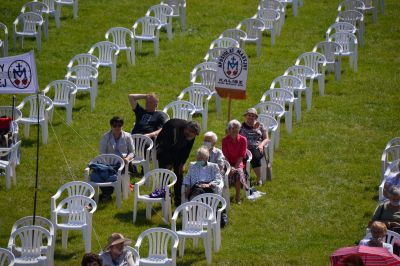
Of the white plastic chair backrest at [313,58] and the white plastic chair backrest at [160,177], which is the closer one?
the white plastic chair backrest at [160,177]

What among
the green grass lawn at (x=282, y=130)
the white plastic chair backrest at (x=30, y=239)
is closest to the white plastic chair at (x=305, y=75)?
the green grass lawn at (x=282, y=130)

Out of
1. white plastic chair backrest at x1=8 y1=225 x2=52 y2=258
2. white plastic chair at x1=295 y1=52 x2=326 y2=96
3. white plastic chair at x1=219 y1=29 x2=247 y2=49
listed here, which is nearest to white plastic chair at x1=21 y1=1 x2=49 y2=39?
white plastic chair at x1=219 y1=29 x2=247 y2=49

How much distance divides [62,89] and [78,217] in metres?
6.08

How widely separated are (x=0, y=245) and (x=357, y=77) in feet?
36.3

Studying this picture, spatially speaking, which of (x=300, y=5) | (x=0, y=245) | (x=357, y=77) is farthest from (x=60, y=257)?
(x=300, y=5)

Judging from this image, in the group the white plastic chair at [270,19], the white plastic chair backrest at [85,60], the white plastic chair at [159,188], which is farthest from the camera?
the white plastic chair at [270,19]

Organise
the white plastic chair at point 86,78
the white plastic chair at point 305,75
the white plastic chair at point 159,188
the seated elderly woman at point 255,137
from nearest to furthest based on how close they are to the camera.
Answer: the white plastic chair at point 159,188, the seated elderly woman at point 255,137, the white plastic chair at point 86,78, the white plastic chair at point 305,75

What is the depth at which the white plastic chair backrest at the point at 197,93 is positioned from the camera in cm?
2428

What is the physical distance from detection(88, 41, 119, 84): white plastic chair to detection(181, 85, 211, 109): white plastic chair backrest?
278 centimetres

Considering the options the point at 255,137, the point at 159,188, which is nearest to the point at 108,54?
the point at 255,137

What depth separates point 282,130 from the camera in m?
24.4

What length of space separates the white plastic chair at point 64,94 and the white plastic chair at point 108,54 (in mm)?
2073

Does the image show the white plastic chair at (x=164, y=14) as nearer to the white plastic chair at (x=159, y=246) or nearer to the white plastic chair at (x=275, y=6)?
the white plastic chair at (x=275, y=6)

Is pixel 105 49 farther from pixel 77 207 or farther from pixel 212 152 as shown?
pixel 77 207
